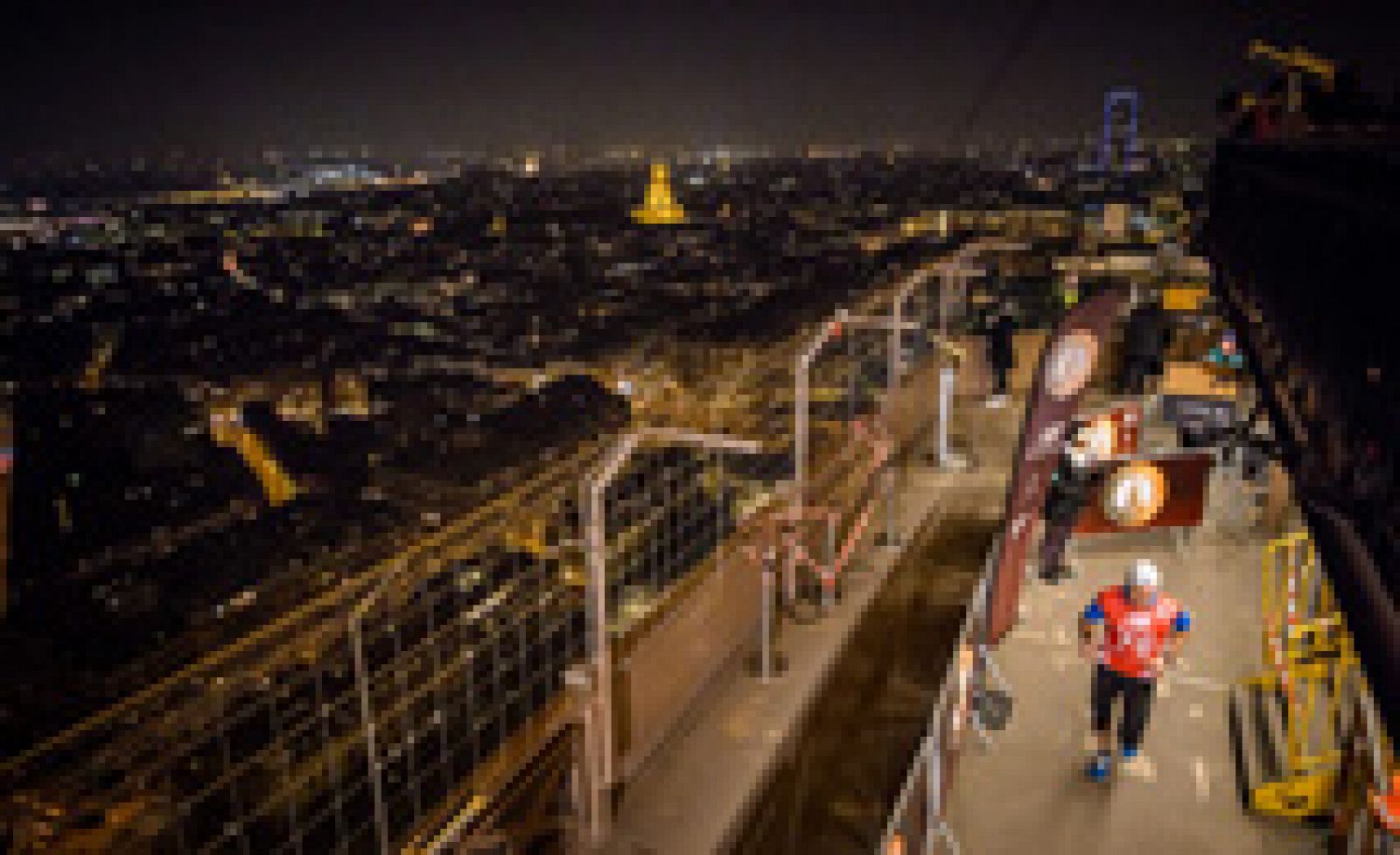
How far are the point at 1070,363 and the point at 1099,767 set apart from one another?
72.9 inches

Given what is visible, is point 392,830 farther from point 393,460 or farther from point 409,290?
point 409,290

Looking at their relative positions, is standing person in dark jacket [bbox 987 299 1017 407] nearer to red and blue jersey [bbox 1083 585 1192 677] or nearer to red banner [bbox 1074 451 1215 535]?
red banner [bbox 1074 451 1215 535]

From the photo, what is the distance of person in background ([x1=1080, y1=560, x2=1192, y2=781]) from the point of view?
13.8 ft

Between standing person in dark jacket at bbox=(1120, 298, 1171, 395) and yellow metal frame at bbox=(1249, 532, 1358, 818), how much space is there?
381cm

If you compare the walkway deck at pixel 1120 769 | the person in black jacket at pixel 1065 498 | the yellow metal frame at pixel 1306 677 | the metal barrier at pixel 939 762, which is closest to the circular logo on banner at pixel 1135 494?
the person in black jacket at pixel 1065 498

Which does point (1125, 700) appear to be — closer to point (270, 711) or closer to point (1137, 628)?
point (1137, 628)

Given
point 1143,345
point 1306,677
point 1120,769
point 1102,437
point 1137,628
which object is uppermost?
point 1143,345

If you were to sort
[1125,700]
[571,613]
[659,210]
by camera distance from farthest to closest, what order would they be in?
[659,210]
[571,613]
[1125,700]

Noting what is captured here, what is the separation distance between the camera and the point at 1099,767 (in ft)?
14.4

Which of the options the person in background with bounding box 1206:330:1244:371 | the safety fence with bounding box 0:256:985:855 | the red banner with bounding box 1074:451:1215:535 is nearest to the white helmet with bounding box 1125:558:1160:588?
the safety fence with bounding box 0:256:985:855

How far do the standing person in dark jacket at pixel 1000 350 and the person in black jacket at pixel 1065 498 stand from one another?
3.39 m

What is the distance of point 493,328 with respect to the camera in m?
87.2

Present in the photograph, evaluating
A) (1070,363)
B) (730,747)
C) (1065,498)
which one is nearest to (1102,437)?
(1065,498)

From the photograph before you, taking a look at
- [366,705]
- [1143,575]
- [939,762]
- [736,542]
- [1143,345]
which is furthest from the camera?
[1143,345]
